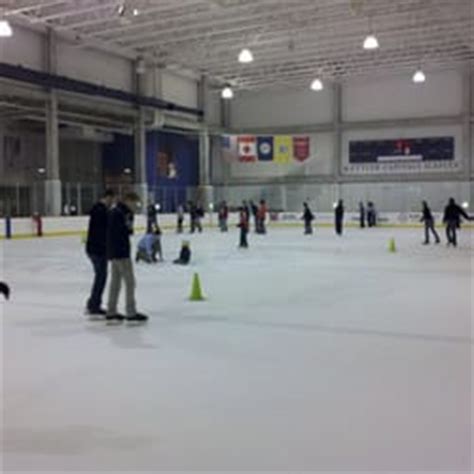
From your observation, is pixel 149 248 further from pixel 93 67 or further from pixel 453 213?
pixel 93 67

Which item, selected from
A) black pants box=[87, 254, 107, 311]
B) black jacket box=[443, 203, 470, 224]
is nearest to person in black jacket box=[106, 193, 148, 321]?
black pants box=[87, 254, 107, 311]

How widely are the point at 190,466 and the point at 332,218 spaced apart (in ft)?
111

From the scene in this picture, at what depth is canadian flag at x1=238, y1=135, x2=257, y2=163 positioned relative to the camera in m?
37.4

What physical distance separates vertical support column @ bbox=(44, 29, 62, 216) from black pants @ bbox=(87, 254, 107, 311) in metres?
20.8

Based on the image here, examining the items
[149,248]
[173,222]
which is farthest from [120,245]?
[173,222]

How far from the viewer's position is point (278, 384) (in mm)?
5348

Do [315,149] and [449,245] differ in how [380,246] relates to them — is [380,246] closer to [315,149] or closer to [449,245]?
[449,245]

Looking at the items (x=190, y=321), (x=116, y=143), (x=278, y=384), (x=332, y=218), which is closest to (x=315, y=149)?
(x=332, y=218)

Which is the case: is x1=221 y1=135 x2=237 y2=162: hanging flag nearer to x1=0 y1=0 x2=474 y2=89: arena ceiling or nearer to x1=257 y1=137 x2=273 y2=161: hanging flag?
x1=257 y1=137 x2=273 y2=161: hanging flag

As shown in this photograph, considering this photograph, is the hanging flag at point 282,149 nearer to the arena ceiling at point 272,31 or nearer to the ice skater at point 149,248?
the arena ceiling at point 272,31

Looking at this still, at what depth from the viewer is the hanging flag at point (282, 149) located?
3778cm

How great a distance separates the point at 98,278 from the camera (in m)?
8.47

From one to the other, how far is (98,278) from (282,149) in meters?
30.2

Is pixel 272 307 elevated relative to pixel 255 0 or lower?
lower
